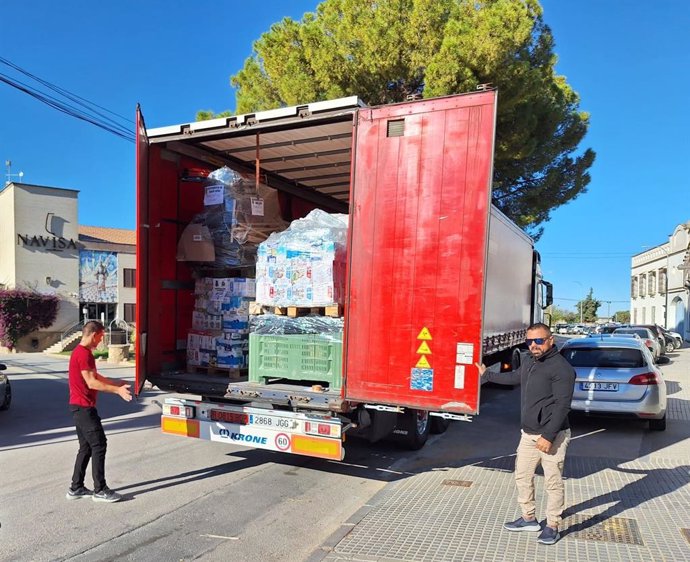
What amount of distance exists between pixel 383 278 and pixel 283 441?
6.04ft

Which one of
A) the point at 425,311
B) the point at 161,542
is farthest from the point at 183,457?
the point at 425,311

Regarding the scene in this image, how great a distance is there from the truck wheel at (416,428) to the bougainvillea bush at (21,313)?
27.1m

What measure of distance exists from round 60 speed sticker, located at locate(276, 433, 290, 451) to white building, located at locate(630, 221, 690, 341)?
120 feet

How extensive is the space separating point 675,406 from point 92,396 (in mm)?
10095

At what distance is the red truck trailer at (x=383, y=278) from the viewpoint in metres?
4.52

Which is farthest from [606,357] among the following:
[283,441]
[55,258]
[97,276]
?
[97,276]

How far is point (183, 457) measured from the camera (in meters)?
6.59

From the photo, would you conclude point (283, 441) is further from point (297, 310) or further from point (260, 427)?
point (297, 310)

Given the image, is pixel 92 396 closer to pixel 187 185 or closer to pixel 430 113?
pixel 187 185

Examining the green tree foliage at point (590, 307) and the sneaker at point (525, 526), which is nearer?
the sneaker at point (525, 526)

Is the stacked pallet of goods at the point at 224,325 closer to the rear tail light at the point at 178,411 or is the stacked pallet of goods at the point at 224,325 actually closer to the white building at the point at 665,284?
the rear tail light at the point at 178,411

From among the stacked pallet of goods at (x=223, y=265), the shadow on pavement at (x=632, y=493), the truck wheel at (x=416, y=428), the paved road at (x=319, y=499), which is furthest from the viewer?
the stacked pallet of goods at (x=223, y=265)

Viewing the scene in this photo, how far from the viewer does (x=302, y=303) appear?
558 centimetres

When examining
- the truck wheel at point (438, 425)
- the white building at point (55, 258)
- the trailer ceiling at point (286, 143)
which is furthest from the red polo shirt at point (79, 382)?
the white building at point (55, 258)
